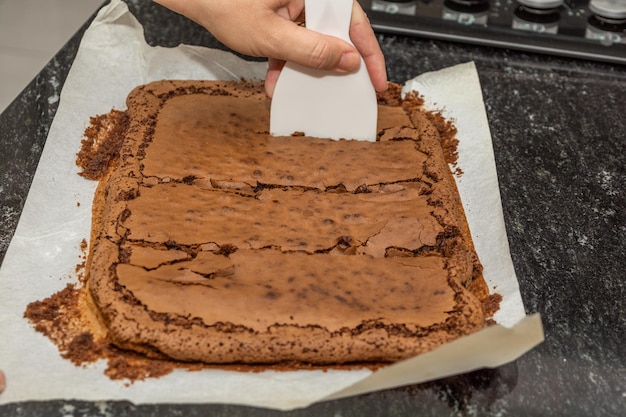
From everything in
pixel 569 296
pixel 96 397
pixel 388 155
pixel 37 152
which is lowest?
pixel 569 296

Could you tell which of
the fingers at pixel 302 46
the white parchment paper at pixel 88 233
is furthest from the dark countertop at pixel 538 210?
the fingers at pixel 302 46

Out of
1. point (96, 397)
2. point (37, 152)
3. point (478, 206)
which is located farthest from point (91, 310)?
point (478, 206)

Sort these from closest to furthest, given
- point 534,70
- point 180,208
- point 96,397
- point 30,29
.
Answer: point 96,397 → point 180,208 → point 534,70 → point 30,29

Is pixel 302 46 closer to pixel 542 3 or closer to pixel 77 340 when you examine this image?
pixel 77 340

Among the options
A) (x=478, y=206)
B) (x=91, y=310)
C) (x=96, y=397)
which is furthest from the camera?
(x=478, y=206)

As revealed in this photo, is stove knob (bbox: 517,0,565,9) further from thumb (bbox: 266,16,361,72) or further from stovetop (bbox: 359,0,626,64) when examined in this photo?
thumb (bbox: 266,16,361,72)

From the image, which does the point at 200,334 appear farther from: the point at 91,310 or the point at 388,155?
the point at 388,155

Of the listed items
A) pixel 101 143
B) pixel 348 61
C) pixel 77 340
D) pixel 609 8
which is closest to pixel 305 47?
pixel 348 61
